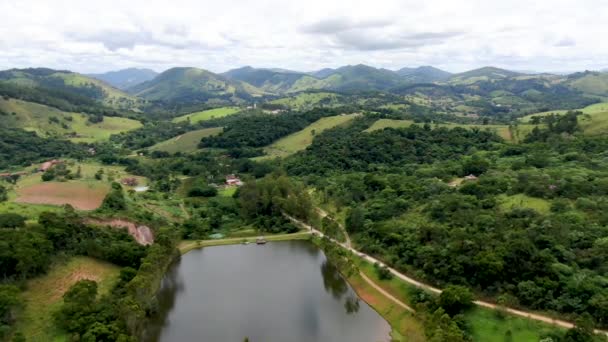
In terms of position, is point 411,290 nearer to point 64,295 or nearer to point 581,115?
point 64,295

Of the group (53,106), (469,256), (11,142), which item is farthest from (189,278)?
(53,106)

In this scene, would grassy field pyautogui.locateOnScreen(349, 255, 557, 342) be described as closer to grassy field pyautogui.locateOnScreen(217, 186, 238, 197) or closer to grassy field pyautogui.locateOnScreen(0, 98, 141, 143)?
grassy field pyautogui.locateOnScreen(217, 186, 238, 197)

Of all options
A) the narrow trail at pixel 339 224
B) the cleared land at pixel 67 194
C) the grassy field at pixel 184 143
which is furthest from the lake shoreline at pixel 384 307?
the grassy field at pixel 184 143

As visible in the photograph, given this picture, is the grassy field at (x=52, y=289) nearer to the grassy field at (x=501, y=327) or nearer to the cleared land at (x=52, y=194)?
the cleared land at (x=52, y=194)

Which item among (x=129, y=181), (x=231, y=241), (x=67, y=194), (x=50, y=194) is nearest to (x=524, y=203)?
(x=231, y=241)

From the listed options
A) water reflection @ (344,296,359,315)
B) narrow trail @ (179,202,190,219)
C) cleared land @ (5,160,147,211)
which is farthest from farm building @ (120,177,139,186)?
water reflection @ (344,296,359,315)
